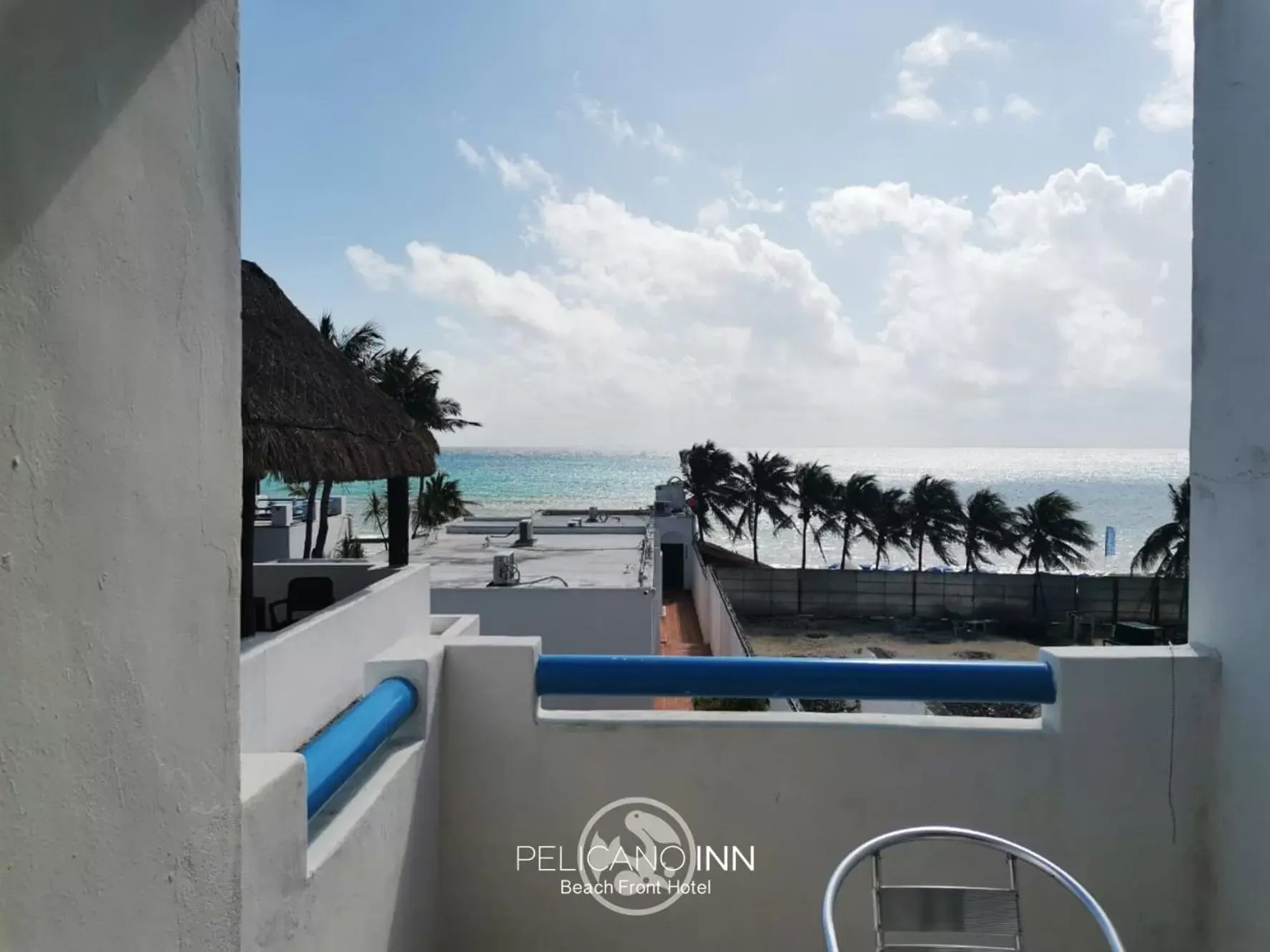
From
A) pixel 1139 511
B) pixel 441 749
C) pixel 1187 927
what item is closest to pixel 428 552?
pixel 441 749

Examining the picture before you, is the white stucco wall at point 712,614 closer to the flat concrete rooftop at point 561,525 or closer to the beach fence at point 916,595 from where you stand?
the flat concrete rooftop at point 561,525

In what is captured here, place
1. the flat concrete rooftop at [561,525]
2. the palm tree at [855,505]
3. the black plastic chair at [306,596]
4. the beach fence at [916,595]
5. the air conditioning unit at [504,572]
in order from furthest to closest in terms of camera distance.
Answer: the palm tree at [855,505] → the beach fence at [916,595] → the flat concrete rooftop at [561,525] → the air conditioning unit at [504,572] → the black plastic chair at [306,596]

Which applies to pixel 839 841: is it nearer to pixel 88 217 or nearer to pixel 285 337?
pixel 88 217

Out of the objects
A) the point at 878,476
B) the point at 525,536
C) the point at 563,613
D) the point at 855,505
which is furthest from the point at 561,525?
the point at 878,476

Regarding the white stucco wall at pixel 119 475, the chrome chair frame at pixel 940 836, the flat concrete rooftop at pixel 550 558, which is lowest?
the flat concrete rooftop at pixel 550 558

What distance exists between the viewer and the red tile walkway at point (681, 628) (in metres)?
15.9

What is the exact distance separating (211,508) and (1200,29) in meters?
3.22

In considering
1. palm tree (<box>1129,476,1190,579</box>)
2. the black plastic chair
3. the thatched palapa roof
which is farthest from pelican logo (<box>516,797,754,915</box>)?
palm tree (<box>1129,476,1190,579</box>)

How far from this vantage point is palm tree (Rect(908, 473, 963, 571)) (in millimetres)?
38531

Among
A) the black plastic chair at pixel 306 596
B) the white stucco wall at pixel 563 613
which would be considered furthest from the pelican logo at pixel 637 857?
the white stucco wall at pixel 563 613

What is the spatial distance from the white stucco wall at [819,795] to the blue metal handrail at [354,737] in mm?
276

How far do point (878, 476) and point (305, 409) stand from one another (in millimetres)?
49119

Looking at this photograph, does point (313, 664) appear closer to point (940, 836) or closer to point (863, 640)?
point (940, 836)

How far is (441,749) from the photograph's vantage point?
2.51 meters
